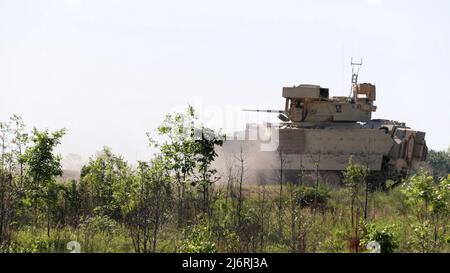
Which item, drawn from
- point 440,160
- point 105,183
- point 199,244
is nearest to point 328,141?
point 105,183

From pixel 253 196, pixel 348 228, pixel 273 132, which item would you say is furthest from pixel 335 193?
pixel 348 228

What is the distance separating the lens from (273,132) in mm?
29688

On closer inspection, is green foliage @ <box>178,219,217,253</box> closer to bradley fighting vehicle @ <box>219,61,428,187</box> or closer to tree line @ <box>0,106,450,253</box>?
tree line @ <box>0,106,450,253</box>

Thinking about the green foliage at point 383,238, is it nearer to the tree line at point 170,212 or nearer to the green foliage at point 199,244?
the tree line at point 170,212

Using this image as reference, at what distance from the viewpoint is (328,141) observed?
29266mm

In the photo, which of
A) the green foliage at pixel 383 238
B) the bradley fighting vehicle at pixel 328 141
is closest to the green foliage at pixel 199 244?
the green foliage at pixel 383 238

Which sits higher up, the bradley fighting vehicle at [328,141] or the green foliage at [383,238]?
the bradley fighting vehicle at [328,141]

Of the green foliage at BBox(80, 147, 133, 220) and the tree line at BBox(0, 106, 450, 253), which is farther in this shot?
the green foliage at BBox(80, 147, 133, 220)

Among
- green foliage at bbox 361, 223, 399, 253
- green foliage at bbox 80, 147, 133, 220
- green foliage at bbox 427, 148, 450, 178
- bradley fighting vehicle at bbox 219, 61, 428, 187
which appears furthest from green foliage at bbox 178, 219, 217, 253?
green foliage at bbox 427, 148, 450, 178

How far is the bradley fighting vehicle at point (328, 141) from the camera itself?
2912cm

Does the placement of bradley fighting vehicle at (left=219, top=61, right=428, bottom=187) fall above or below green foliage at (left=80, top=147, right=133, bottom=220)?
above

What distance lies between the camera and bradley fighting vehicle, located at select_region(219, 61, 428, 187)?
2912cm

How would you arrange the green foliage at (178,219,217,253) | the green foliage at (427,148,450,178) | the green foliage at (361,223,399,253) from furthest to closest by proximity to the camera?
the green foliage at (427,148,450,178) → the green foliage at (361,223,399,253) → the green foliage at (178,219,217,253)
